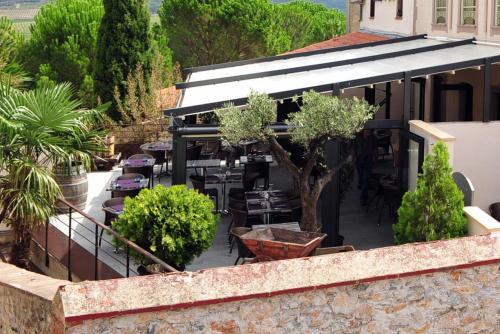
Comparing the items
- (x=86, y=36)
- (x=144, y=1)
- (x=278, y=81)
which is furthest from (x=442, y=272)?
(x=86, y=36)

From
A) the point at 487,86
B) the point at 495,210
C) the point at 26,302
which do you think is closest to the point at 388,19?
the point at 487,86

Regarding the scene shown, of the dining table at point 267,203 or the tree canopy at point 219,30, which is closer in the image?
the dining table at point 267,203

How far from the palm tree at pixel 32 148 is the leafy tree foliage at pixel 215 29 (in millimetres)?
35197

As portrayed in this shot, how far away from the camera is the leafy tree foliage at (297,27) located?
5038 cm

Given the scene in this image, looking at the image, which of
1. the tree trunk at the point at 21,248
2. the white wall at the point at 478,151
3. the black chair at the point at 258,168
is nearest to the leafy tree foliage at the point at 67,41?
the black chair at the point at 258,168

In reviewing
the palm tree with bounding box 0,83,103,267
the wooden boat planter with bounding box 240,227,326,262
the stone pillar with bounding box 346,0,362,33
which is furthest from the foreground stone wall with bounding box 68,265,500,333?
the stone pillar with bounding box 346,0,362,33

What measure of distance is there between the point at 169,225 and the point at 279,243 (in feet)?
5.32

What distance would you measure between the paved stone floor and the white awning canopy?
100.0 inches

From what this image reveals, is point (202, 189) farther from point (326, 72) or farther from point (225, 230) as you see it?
point (326, 72)

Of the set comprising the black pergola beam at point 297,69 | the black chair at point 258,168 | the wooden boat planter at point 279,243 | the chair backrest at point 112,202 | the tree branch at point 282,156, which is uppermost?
the black pergola beam at point 297,69

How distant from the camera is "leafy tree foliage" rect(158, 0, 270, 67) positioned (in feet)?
156

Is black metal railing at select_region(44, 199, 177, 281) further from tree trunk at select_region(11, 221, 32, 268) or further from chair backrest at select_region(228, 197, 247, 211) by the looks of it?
chair backrest at select_region(228, 197, 247, 211)

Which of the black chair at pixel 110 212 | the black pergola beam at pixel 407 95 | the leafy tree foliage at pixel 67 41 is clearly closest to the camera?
the black chair at pixel 110 212

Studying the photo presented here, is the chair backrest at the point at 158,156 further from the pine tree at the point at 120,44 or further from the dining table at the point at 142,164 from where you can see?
the pine tree at the point at 120,44
